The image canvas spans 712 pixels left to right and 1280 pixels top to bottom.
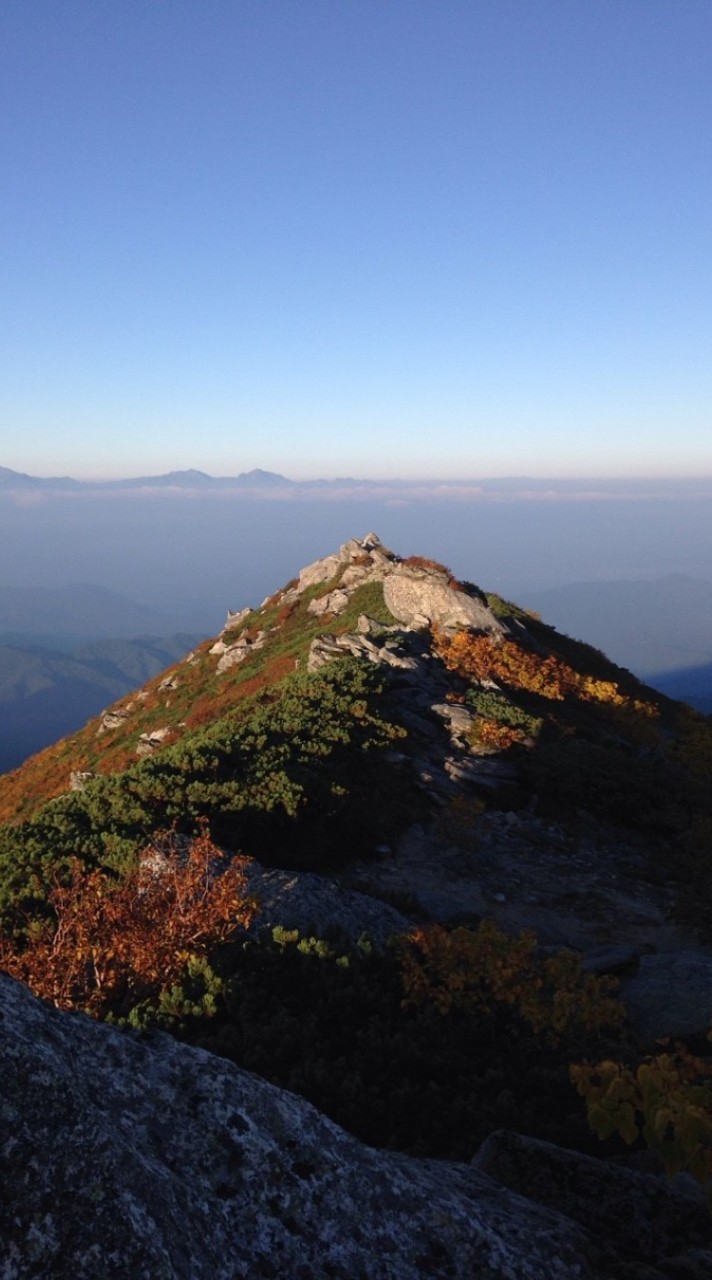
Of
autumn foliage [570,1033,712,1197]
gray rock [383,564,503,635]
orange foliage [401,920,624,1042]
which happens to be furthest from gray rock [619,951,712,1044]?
gray rock [383,564,503,635]

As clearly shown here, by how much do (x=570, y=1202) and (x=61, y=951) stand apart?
4.91m

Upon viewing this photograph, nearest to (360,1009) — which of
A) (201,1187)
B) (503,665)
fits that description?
(201,1187)

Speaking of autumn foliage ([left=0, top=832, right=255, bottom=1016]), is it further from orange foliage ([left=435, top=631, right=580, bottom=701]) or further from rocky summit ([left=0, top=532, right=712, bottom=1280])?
orange foliage ([left=435, top=631, right=580, bottom=701])

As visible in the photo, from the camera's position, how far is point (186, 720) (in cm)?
3177

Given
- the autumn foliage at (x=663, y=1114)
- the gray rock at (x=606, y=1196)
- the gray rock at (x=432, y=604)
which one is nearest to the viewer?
the autumn foliage at (x=663, y=1114)

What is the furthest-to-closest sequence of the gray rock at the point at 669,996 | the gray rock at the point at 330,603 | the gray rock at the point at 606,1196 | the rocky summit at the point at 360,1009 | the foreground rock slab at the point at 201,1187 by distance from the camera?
1. the gray rock at the point at 330,603
2. the gray rock at the point at 669,996
3. the gray rock at the point at 606,1196
4. the rocky summit at the point at 360,1009
5. the foreground rock slab at the point at 201,1187

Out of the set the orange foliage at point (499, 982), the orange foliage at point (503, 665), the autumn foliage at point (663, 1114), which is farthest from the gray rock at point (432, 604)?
the autumn foliage at point (663, 1114)

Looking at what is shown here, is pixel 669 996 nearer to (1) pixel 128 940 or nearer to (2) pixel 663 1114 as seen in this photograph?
(1) pixel 128 940

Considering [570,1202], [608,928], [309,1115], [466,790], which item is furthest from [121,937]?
[466,790]

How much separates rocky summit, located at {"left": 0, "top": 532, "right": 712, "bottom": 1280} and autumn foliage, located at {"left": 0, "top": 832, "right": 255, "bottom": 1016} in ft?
0.13

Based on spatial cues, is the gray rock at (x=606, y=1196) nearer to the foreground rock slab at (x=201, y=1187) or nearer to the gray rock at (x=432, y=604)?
the foreground rock slab at (x=201, y=1187)

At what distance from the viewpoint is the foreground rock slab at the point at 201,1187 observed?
293cm

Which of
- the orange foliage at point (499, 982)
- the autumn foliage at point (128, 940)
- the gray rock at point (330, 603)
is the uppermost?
the gray rock at point (330, 603)

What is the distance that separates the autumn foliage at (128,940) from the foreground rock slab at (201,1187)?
2.99 meters
